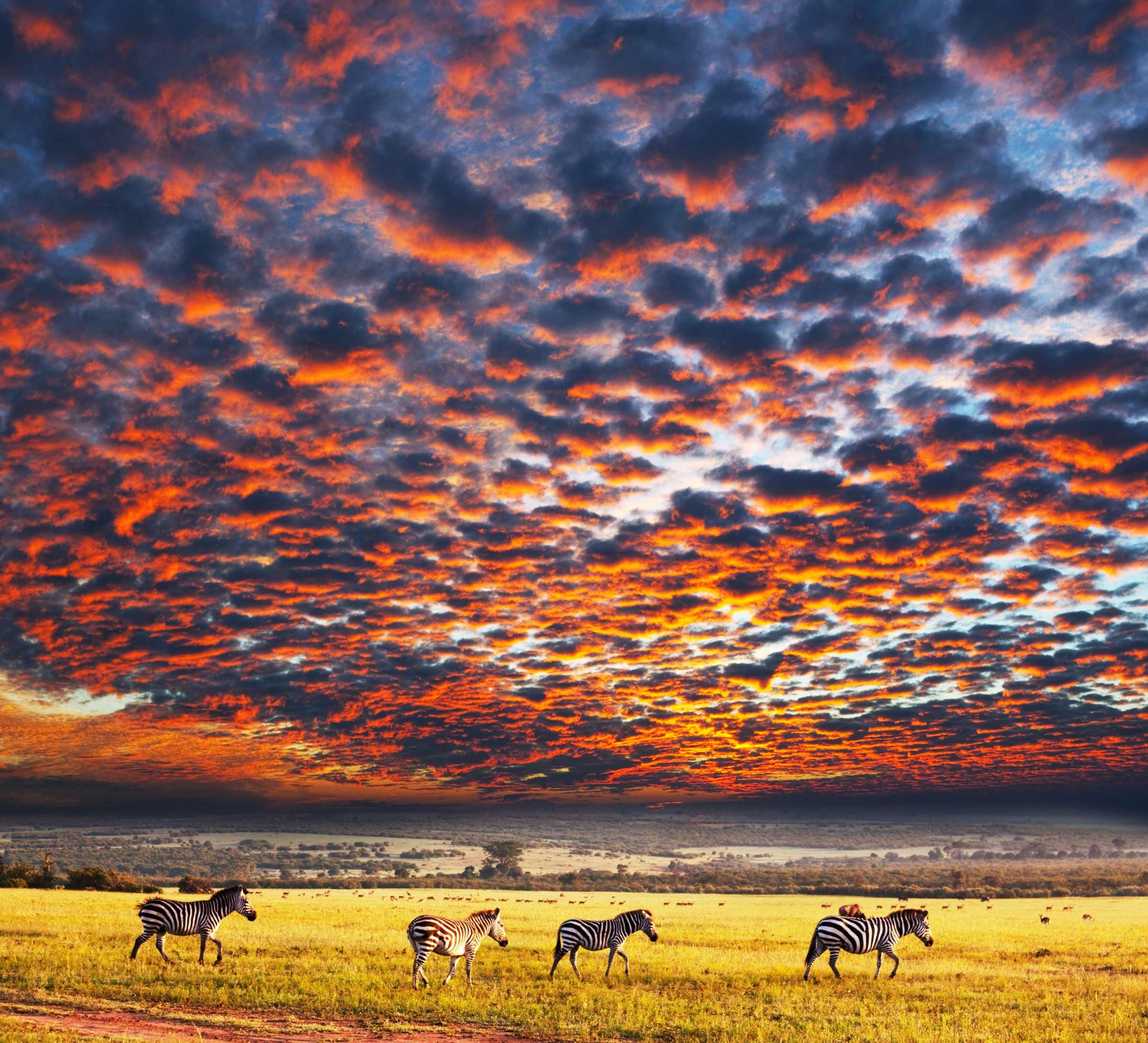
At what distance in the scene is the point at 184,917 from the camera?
104 feet

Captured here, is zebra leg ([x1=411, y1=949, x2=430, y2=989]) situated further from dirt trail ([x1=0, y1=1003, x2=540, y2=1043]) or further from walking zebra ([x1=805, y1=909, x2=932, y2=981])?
walking zebra ([x1=805, y1=909, x2=932, y2=981])

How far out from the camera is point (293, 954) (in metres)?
35.2

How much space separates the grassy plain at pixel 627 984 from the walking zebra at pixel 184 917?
800 millimetres

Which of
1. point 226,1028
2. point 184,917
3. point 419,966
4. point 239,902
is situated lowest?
point 226,1028

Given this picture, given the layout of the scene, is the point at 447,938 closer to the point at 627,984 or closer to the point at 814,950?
the point at 627,984

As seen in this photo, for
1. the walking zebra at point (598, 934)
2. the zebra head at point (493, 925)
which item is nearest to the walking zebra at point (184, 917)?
the zebra head at point (493, 925)

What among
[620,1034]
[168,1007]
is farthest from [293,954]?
[620,1034]

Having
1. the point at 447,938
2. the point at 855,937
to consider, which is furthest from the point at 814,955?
the point at 447,938

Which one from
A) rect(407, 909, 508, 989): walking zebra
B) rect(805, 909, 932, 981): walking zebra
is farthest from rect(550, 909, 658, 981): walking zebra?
rect(805, 909, 932, 981): walking zebra

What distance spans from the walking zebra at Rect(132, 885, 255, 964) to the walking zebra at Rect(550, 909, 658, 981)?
10.8 meters

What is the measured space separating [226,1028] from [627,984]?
1308 cm

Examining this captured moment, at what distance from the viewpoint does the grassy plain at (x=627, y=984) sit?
22.8 m

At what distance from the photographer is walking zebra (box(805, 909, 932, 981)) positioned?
1222 inches

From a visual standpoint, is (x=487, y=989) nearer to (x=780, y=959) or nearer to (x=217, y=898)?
(x=217, y=898)
